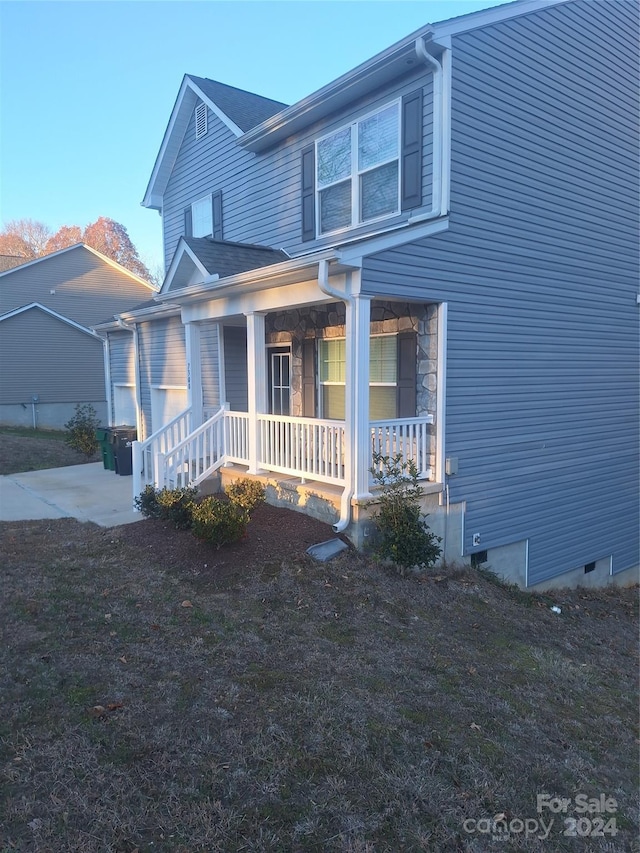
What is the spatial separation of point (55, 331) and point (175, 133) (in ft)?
44.9

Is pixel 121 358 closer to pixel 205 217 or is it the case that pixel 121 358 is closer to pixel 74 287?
pixel 205 217

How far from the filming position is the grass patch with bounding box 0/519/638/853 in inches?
115

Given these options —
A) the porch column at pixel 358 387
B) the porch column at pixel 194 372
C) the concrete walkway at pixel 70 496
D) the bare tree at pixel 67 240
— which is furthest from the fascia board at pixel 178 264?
the bare tree at pixel 67 240

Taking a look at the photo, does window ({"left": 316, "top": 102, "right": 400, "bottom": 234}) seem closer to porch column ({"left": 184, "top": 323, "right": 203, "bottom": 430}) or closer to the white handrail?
porch column ({"left": 184, "top": 323, "right": 203, "bottom": 430})

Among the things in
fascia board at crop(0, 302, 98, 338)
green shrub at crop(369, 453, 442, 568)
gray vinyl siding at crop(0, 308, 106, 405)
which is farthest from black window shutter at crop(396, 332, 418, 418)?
gray vinyl siding at crop(0, 308, 106, 405)

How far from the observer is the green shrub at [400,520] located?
21.2 ft

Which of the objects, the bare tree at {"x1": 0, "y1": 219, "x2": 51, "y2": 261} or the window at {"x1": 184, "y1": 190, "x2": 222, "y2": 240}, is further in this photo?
the bare tree at {"x1": 0, "y1": 219, "x2": 51, "y2": 261}

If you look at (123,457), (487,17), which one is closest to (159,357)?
(123,457)

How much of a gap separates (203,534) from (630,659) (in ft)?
16.1

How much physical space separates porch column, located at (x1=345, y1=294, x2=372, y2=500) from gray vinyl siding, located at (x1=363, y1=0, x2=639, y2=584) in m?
0.38

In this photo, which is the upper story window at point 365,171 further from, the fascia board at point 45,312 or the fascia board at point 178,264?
the fascia board at point 45,312

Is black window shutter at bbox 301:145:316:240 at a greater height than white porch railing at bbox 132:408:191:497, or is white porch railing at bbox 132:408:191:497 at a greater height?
black window shutter at bbox 301:145:316:240

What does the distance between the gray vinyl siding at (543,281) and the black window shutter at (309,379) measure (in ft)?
9.90

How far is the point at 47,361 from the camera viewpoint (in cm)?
2361
